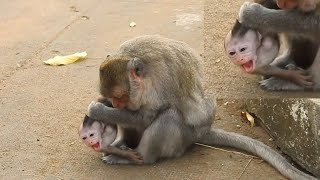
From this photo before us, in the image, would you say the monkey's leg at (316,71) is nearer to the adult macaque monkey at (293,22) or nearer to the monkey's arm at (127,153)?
the adult macaque monkey at (293,22)

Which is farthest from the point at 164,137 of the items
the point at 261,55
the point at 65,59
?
the point at 65,59

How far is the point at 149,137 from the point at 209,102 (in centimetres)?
64

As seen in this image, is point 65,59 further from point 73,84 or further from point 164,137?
point 164,137

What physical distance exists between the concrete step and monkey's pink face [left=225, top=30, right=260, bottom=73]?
40cm

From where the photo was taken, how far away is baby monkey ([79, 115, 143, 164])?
18.6 feet

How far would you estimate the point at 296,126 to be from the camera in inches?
214

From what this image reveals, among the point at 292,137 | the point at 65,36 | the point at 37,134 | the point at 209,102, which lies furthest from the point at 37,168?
the point at 65,36

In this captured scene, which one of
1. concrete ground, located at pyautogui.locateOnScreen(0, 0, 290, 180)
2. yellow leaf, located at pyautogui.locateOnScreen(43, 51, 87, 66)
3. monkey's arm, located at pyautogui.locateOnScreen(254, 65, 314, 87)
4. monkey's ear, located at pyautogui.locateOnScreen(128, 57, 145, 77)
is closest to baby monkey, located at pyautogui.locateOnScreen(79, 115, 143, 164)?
concrete ground, located at pyautogui.locateOnScreen(0, 0, 290, 180)

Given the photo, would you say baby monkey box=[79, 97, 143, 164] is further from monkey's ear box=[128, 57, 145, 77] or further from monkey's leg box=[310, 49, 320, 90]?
monkey's leg box=[310, 49, 320, 90]

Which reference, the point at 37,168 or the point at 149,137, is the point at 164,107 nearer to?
the point at 149,137

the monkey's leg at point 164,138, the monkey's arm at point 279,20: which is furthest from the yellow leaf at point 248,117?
the monkey's arm at point 279,20

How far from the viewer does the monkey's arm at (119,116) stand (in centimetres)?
554

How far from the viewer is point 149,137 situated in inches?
219

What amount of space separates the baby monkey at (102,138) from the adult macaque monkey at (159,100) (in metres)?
0.08
